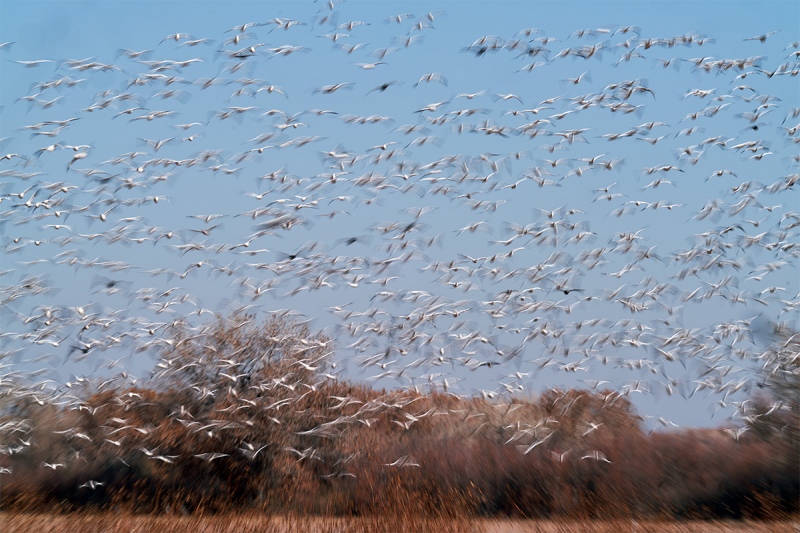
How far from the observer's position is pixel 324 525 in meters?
18.4

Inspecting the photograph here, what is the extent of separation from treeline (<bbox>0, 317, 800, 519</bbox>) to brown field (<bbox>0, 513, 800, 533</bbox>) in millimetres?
598

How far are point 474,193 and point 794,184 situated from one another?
6631 millimetres

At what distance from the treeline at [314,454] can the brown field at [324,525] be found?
0.60 metres

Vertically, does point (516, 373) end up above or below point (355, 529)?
above

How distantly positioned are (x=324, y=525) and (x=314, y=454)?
9.57 ft

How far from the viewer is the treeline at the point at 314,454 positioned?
20781mm

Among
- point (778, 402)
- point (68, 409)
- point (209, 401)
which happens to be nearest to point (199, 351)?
point (209, 401)

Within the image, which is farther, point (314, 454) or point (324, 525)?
point (314, 454)

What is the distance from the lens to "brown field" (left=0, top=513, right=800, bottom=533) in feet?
59.3

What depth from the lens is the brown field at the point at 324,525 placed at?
18.1m

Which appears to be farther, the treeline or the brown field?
the treeline

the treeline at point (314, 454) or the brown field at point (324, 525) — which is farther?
the treeline at point (314, 454)

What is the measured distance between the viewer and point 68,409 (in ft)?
→ 74.9

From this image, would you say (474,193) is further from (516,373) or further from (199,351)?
(199,351)
